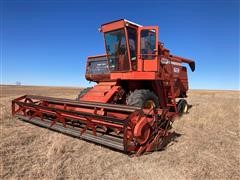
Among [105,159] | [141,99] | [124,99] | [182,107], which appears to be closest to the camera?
[105,159]

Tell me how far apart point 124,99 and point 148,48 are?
1.78 meters

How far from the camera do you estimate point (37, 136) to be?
17.7 ft

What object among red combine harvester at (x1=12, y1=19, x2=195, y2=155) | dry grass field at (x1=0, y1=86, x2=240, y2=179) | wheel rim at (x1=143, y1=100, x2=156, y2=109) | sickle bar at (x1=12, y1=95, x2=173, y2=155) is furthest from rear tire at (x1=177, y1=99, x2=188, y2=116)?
sickle bar at (x1=12, y1=95, x2=173, y2=155)

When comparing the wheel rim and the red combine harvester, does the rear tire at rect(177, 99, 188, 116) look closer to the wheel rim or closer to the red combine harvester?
the red combine harvester

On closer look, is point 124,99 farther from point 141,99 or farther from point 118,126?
point 118,126

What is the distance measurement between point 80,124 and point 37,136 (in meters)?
1.21

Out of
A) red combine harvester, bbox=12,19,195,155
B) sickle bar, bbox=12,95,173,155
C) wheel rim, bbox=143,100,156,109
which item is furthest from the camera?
wheel rim, bbox=143,100,156,109

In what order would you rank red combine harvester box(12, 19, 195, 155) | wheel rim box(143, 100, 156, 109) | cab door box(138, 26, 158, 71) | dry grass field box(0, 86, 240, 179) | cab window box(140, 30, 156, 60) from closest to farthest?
1. dry grass field box(0, 86, 240, 179)
2. red combine harvester box(12, 19, 195, 155)
3. wheel rim box(143, 100, 156, 109)
4. cab door box(138, 26, 158, 71)
5. cab window box(140, 30, 156, 60)

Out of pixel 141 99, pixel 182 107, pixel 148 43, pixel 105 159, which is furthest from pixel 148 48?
pixel 105 159

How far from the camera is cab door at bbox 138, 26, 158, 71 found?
7.09m

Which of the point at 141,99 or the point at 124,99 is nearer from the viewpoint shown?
the point at 141,99

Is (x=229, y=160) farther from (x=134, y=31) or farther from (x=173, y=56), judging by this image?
(x=173, y=56)

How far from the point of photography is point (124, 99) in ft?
24.0

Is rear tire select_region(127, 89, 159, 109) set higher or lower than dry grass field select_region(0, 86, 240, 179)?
higher
